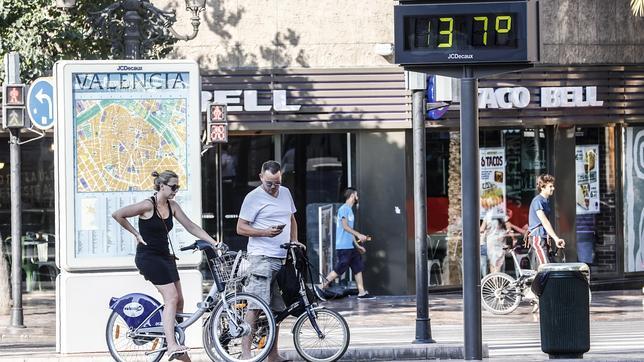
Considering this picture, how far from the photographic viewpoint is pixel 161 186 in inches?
464

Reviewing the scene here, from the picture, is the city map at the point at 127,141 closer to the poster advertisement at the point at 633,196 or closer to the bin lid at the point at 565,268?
the bin lid at the point at 565,268

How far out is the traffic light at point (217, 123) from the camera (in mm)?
Answer: 19406

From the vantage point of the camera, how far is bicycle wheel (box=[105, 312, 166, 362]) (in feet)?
39.5

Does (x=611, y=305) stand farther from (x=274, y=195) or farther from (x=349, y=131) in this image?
(x=274, y=195)

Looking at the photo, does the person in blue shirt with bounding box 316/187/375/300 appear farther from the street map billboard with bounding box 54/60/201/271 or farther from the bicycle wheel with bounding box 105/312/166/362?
the bicycle wheel with bounding box 105/312/166/362

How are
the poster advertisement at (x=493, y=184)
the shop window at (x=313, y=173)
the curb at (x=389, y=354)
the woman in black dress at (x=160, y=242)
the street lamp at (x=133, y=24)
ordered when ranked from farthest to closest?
the poster advertisement at (x=493, y=184)
the shop window at (x=313, y=173)
the street lamp at (x=133, y=24)
the curb at (x=389, y=354)
the woman in black dress at (x=160, y=242)

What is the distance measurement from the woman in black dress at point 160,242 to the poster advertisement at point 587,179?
12.1 meters

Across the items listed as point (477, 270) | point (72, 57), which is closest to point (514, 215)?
point (72, 57)

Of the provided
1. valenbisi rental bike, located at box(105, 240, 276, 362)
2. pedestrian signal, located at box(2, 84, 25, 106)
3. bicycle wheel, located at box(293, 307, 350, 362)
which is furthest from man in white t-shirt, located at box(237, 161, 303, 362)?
pedestrian signal, located at box(2, 84, 25, 106)

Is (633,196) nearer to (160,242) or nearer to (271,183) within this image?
(271,183)

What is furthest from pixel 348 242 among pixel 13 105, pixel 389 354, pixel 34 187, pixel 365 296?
pixel 389 354

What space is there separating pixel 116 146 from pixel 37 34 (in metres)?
4.95

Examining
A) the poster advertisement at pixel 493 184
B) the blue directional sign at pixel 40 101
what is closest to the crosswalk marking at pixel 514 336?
the blue directional sign at pixel 40 101

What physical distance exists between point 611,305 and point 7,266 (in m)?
9.35
